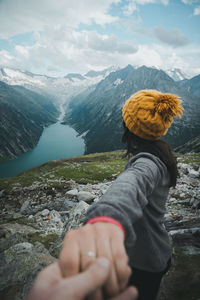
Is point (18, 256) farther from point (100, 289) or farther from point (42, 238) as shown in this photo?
point (100, 289)

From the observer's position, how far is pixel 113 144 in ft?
520

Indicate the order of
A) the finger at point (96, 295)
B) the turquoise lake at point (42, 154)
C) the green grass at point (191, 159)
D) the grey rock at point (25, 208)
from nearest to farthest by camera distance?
the finger at point (96, 295), the grey rock at point (25, 208), the green grass at point (191, 159), the turquoise lake at point (42, 154)

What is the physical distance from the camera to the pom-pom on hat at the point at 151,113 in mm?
2416

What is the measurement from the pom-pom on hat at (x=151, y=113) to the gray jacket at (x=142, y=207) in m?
0.50

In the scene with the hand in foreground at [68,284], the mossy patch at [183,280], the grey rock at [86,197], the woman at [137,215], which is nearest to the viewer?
the hand in foreground at [68,284]

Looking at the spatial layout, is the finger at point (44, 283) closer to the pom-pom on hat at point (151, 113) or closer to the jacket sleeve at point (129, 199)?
the jacket sleeve at point (129, 199)

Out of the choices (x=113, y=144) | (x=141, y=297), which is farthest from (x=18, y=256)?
(x=113, y=144)

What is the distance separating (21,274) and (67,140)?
582ft

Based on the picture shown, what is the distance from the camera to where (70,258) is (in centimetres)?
104

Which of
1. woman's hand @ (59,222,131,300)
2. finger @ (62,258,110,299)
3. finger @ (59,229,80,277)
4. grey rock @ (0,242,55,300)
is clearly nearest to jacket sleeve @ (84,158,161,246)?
woman's hand @ (59,222,131,300)

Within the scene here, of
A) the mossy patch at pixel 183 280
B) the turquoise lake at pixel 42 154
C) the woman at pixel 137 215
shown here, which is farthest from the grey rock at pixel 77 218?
the turquoise lake at pixel 42 154

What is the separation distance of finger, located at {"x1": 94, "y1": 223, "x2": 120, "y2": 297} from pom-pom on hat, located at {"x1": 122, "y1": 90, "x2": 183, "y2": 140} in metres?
1.69

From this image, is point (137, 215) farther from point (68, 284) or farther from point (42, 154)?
point (42, 154)

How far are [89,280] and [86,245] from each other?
224mm
